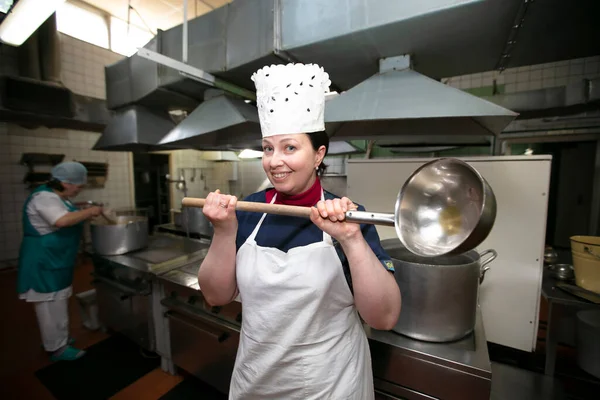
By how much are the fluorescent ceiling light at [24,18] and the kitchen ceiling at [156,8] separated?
5.99 ft

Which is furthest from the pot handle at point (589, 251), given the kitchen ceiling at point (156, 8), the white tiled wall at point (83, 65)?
the white tiled wall at point (83, 65)

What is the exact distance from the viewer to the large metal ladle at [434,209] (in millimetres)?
636

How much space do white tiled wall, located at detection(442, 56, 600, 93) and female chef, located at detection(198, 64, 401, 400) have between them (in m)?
2.89

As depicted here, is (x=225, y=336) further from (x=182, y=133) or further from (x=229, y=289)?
(x=182, y=133)

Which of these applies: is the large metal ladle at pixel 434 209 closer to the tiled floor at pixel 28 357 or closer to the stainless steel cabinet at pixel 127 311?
the stainless steel cabinet at pixel 127 311

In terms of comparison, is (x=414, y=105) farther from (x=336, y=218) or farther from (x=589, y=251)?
(x=589, y=251)

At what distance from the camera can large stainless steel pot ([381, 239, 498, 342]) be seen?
955 mm

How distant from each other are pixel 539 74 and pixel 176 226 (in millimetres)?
4282

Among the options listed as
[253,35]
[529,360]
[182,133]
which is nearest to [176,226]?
[182,133]

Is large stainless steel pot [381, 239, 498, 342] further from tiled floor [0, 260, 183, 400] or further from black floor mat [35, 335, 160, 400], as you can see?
black floor mat [35, 335, 160, 400]

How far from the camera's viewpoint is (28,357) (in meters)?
2.04

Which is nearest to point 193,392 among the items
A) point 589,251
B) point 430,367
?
point 430,367

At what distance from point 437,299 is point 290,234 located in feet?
1.93

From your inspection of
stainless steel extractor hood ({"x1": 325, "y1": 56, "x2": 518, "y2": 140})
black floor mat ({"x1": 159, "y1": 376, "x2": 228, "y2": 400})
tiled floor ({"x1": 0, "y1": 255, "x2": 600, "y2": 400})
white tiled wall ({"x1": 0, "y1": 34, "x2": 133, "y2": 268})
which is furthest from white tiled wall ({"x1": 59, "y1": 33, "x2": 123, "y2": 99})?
stainless steel extractor hood ({"x1": 325, "y1": 56, "x2": 518, "y2": 140})
